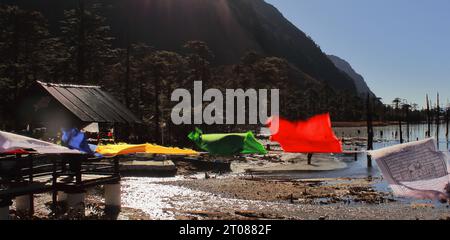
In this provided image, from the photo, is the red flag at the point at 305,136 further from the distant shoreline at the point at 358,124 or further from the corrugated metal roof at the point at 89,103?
the distant shoreline at the point at 358,124

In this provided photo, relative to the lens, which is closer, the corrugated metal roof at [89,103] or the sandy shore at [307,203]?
the corrugated metal roof at [89,103]

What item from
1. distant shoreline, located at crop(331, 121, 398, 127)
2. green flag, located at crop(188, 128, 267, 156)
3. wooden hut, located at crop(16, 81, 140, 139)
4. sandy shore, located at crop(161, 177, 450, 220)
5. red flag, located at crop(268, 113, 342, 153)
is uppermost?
wooden hut, located at crop(16, 81, 140, 139)

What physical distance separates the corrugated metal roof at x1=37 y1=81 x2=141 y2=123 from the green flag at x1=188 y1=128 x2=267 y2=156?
16.0 feet

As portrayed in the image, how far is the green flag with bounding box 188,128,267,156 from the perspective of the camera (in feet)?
30.8

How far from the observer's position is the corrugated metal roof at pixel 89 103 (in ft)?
45.4

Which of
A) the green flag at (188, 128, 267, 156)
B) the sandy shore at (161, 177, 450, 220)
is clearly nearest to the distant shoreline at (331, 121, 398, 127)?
the sandy shore at (161, 177, 450, 220)

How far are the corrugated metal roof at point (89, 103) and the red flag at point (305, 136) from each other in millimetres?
8038

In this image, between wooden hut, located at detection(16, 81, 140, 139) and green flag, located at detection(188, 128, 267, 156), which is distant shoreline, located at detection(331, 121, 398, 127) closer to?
wooden hut, located at detection(16, 81, 140, 139)

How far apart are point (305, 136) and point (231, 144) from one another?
9.45 ft

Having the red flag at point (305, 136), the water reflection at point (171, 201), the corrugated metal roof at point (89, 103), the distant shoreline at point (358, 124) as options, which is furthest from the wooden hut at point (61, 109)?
the distant shoreline at point (358, 124)

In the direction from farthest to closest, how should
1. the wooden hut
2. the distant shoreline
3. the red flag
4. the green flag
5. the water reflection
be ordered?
1. the distant shoreline
2. the water reflection
3. the wooden hut
4. the green flag
5. the red flag
